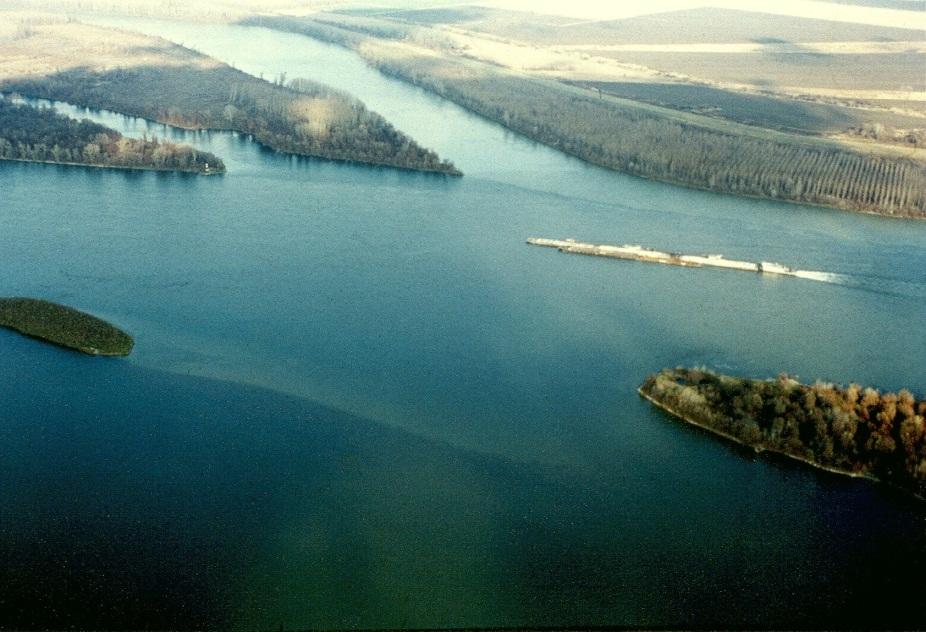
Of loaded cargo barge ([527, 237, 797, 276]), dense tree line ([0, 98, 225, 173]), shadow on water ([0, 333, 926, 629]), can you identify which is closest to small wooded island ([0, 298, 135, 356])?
shadow on water ([0, 333, 926, 629])

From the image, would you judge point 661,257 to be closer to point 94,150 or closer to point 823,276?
point 823,276

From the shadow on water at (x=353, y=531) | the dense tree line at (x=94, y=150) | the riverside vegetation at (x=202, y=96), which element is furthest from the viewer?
the riverside vegetation at (x=202, y=96)

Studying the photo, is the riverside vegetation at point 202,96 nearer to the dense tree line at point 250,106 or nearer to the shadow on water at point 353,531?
the dense tree line at point 250,106

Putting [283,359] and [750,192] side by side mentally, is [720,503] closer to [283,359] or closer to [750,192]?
[283,359]

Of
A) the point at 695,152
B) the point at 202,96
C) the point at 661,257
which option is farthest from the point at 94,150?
the point at 695,152

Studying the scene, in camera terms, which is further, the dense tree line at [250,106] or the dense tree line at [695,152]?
the dense tree line at [250,106]

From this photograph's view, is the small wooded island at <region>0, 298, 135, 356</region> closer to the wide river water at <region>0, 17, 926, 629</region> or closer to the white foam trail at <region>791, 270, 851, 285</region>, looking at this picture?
the wide river water at <region>0, 17, 926, 629</region>

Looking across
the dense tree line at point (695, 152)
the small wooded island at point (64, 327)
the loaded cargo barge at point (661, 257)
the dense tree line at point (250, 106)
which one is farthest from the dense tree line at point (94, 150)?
the dense tree line at point (695, 152)

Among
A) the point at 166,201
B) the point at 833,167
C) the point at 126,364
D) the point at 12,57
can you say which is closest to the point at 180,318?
the point at 126,364
